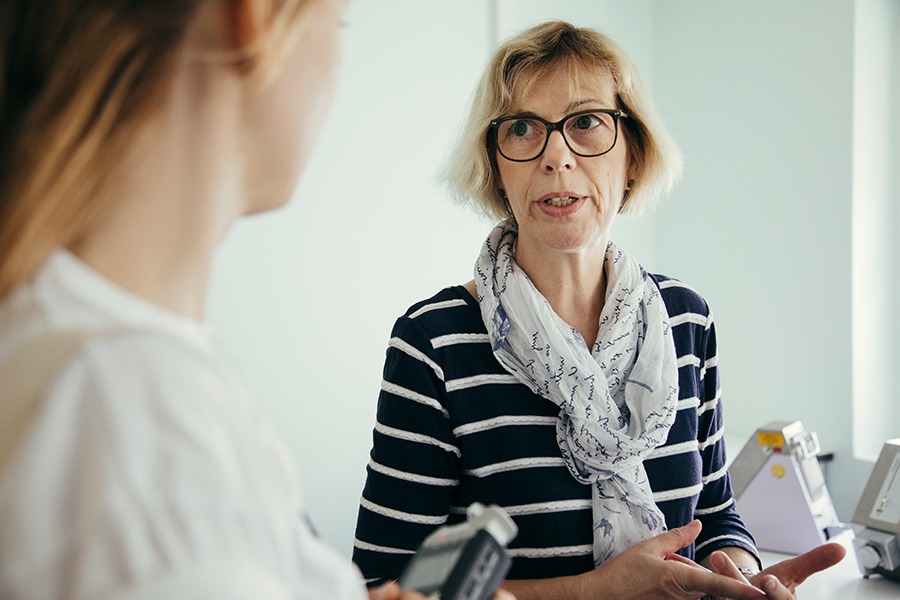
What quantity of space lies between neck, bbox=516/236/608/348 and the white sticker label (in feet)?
3.11

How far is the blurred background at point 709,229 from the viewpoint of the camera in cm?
241

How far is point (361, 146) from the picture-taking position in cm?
253

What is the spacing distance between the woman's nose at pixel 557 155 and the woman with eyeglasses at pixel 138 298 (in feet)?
2.76

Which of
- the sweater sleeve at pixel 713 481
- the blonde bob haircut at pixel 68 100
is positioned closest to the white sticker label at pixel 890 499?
the sweater sleeve at pixel 713 481

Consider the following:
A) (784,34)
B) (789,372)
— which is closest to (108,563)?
(789,372)

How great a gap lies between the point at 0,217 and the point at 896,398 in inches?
128

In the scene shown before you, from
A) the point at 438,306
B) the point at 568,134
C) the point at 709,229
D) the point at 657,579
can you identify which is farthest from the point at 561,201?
the point at 709,229

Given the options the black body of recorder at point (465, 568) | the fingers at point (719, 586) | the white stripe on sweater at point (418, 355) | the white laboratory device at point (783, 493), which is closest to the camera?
the black body of recorder at point (465, 568)

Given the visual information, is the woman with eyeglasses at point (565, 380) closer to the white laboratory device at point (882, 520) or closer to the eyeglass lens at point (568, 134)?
the eyeglass lens at point (568, 134)

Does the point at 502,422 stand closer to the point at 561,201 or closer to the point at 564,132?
the point at 561,201

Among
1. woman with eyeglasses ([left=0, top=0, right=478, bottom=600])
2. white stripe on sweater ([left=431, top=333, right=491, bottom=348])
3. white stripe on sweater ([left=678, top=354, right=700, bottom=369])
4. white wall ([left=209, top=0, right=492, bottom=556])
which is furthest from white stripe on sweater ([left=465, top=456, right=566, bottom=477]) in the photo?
white wall ([left=209, top=0, right=492, bottom=556])

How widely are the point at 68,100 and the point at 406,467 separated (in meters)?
0.87

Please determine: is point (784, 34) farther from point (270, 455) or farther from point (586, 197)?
point (270, 455)

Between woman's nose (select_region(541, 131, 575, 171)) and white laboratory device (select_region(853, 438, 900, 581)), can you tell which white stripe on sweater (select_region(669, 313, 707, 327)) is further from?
white laboratory device (select_region(853, 438, 900, 581))
